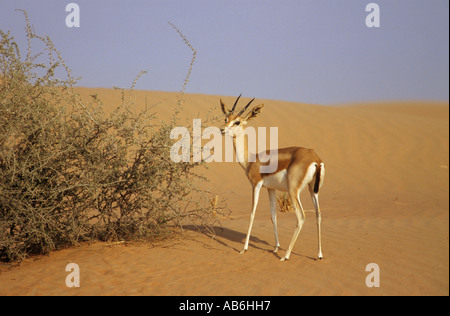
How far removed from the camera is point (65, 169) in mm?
7156

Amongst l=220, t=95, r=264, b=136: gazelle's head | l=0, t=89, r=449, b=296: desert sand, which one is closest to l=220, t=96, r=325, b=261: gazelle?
l=220, t=95, r=264, b=136: gazelle's head

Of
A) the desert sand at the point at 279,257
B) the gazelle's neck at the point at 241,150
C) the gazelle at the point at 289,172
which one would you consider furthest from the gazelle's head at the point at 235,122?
the desert sand at the point at 279,257

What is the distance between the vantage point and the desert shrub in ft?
22.1

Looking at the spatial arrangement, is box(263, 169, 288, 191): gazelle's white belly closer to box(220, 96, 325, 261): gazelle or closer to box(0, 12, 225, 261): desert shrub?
box(220, 96, 325, 261): gazelle

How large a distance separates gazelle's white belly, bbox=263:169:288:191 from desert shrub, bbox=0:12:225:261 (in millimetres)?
1081

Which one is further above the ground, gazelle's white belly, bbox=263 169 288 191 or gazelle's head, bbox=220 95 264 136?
gazelle's head, bbox=220 95 264 136

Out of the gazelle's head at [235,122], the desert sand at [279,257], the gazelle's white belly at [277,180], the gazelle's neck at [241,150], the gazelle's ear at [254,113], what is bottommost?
the desert sand at [279,257]

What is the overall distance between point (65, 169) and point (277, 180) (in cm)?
366

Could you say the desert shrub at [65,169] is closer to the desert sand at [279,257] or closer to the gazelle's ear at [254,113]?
the desert sand at [279,257]

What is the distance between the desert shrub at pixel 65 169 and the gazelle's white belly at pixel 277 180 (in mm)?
1081

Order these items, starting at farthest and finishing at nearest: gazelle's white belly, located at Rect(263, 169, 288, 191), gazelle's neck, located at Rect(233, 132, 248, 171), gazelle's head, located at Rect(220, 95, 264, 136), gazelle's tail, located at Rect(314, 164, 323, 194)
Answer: gazelle's neck, located at Rect(233, 132, 248, 171) < gazelle's head, located at Rect(220, 95, 264, 136) < gazelle's white belly, located at Rect(263, 169, 288, 191) < gazelle's tail, located at Rect(314, 164, 323, 194)

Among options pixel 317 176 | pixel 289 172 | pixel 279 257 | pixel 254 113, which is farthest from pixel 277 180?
pixel 254 113

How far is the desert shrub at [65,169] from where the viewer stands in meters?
6.74
